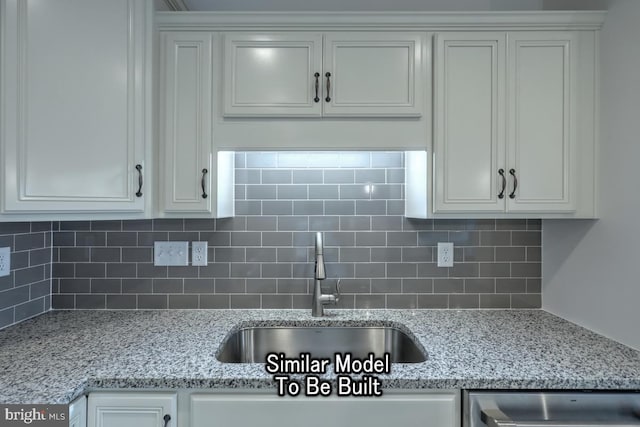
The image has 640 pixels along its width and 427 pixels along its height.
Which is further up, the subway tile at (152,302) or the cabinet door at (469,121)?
the cabinet door at (469,121)

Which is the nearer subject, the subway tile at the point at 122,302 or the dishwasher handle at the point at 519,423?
the dishwasher handle at the point at 519,423

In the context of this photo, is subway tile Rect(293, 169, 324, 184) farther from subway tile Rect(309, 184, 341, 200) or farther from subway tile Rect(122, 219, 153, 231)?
subway tile Rect(122, 219, 153, 231)

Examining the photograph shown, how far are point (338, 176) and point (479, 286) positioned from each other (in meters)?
0.89

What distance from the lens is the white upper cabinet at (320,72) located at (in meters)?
1.58

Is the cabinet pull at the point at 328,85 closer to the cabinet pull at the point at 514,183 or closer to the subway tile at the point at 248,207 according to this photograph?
the subway tile at the point at 248,207

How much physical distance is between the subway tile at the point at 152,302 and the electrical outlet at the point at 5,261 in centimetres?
54

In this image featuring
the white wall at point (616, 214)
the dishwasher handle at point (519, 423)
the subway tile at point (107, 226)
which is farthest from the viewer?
the subway tile at point (107, 226)

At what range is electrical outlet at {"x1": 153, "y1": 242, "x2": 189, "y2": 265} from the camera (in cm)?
190

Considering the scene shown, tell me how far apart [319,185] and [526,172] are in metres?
0.91

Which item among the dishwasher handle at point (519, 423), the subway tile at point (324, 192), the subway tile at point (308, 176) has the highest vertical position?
the subway tile at point (308, 176)

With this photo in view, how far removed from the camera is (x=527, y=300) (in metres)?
1.92

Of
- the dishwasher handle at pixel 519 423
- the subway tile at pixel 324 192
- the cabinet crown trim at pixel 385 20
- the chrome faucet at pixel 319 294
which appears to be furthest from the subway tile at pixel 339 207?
the dishwasher handle at pixel 519 423

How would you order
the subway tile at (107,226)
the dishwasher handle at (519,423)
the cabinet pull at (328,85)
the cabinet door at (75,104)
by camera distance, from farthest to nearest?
1. the subway tile at (107,226)
2. the cabinet pull at (328,85)
3. the cabinet door at (75,104)
4. the dishwasher handle at (519,423)

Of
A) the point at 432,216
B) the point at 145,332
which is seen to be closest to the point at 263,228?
the point at 145,332
